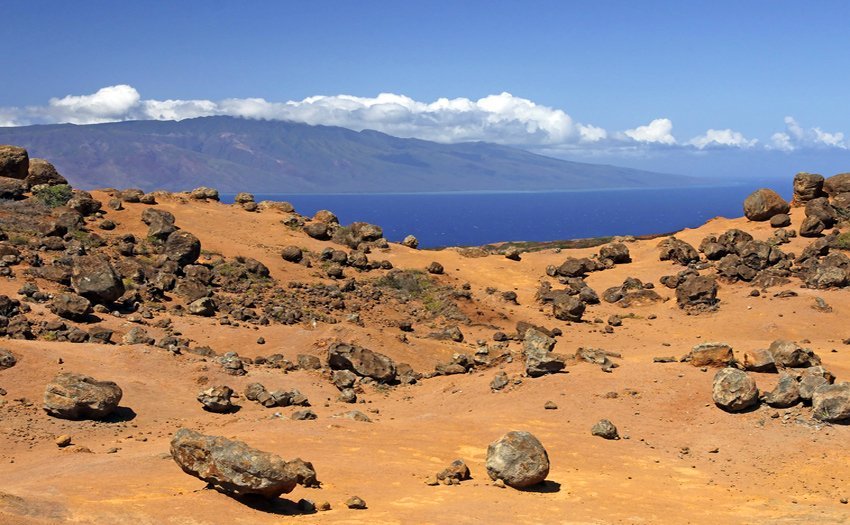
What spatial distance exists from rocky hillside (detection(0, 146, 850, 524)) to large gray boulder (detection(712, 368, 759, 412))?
0.06 m

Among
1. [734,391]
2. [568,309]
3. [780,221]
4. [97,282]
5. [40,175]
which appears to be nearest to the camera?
[734,391]

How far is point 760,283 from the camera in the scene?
156ft

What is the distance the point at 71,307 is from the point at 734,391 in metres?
25.5

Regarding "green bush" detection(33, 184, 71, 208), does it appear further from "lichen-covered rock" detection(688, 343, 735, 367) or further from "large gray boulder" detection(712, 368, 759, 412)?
"large gray boulder" detection(712, 368, 759, 412)

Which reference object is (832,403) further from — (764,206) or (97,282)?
(764,206)

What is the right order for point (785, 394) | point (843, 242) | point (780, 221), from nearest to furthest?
point (785, 394) → point (843, 242) → point (780, 221)

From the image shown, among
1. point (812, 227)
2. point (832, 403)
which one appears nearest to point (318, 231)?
point (812, 227)

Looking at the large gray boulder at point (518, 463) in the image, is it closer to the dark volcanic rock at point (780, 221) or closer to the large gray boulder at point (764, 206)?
the dark volcanic rock at point (780, 221)

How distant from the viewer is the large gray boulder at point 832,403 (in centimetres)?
2273

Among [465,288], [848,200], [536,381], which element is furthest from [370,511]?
[848,200]

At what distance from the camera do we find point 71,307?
109ft

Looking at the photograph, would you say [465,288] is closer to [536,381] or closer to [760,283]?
[760,283]

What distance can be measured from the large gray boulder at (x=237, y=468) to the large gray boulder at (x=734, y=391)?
14517 mm

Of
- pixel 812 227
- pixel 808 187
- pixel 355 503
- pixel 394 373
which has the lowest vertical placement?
pixel 394 373
